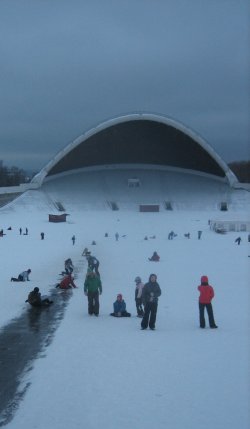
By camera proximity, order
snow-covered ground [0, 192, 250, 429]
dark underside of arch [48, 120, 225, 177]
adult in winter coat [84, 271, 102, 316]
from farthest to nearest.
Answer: dark underside of arch [48, 120, 225, 177], adult in winter coat [84, 271, 102, 316], snow-covered ground [0, 192, 250, 429]

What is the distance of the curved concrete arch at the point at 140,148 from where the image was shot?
6319 centimetres

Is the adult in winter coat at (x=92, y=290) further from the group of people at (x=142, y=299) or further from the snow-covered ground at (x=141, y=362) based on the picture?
the snow-covered ground at (x=141, y=362)

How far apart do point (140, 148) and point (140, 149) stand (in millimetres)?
173

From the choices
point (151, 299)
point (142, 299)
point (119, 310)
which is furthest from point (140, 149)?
point (151, 299)

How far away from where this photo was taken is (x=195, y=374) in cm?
605

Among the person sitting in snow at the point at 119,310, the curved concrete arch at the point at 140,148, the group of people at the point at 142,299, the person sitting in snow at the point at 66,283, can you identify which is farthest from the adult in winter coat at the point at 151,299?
the curved concrete arch at the point at 140,148

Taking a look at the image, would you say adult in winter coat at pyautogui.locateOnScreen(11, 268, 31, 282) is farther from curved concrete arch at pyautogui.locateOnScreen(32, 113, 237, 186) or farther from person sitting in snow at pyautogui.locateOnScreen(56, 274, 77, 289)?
curved concrete arch at pyautogui.locateOnScreen(32, 113, 237, 186)

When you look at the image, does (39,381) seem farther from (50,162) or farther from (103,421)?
(50,162)

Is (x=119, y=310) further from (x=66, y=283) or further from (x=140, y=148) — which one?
(x=140, y=148)

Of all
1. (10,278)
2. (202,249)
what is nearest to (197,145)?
(202,249)

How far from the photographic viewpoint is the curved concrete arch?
63188mm

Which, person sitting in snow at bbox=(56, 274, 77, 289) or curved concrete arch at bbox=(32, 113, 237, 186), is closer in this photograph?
person sitting in snow at bbox=(56, 274, 77, 289)

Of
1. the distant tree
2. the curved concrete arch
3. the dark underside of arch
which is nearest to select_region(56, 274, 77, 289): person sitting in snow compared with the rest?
the curved concrete arch

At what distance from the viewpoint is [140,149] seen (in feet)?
233
